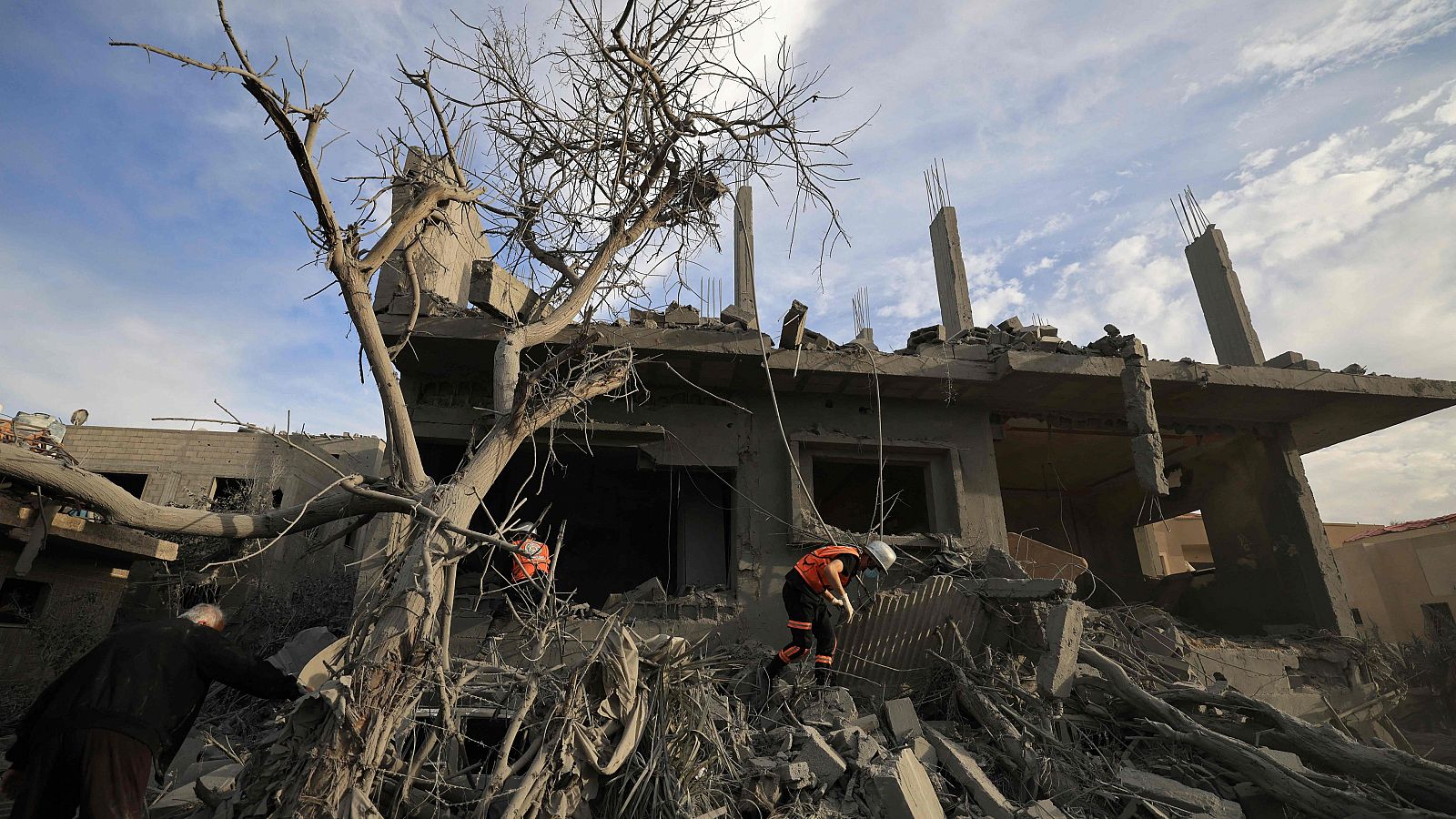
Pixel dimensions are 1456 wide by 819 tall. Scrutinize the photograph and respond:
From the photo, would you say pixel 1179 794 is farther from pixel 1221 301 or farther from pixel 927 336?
pixel 1221 301

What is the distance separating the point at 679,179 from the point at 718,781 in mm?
4671

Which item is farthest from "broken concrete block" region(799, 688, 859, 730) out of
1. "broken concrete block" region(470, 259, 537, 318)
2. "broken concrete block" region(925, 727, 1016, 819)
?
"broken concrete block" region(470, 259, 537, 318)

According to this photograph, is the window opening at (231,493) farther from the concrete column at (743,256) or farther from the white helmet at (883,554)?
the white helmet at (883,554)

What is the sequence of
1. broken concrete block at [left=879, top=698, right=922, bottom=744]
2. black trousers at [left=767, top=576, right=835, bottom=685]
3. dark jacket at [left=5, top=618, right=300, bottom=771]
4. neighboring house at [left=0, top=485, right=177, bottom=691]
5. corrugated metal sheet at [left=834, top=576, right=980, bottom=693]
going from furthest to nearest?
neighboring house at [left=0, top=485, right=177, bottom=691] < corrugated metal sheet at [left=834, top=576, right=980, bottom=693] < black trousers at [left=767, top=576, right=835, bottom=685] < broken concrete block at [left=879, top=698, right=922, bottom=744] < dark jacket at [left=5, top=618, right=300, bottom=771]

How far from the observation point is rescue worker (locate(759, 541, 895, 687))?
18.4 ft

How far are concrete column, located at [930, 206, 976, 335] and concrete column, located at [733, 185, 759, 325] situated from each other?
2974mm

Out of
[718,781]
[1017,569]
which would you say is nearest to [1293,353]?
[1017,569]

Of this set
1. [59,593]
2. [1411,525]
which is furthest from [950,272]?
[1411,525]

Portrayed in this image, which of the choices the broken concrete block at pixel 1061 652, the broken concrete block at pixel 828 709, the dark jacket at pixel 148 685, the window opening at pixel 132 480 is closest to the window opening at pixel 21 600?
the dark jacket at pixel 148 685

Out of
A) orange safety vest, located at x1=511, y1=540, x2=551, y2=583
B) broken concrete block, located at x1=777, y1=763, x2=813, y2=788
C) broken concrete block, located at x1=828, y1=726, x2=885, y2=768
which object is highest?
orange safety vest, located at x1=511, y1=540, x2=551, y2=583

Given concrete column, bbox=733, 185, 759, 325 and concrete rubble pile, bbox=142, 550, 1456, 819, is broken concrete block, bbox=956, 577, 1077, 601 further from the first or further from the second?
concrete column, bbox=733, 185, 759, 325

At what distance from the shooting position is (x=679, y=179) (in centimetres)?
626

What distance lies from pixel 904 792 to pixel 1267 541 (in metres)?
8.34

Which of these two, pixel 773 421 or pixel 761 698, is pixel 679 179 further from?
pixel 761 698
